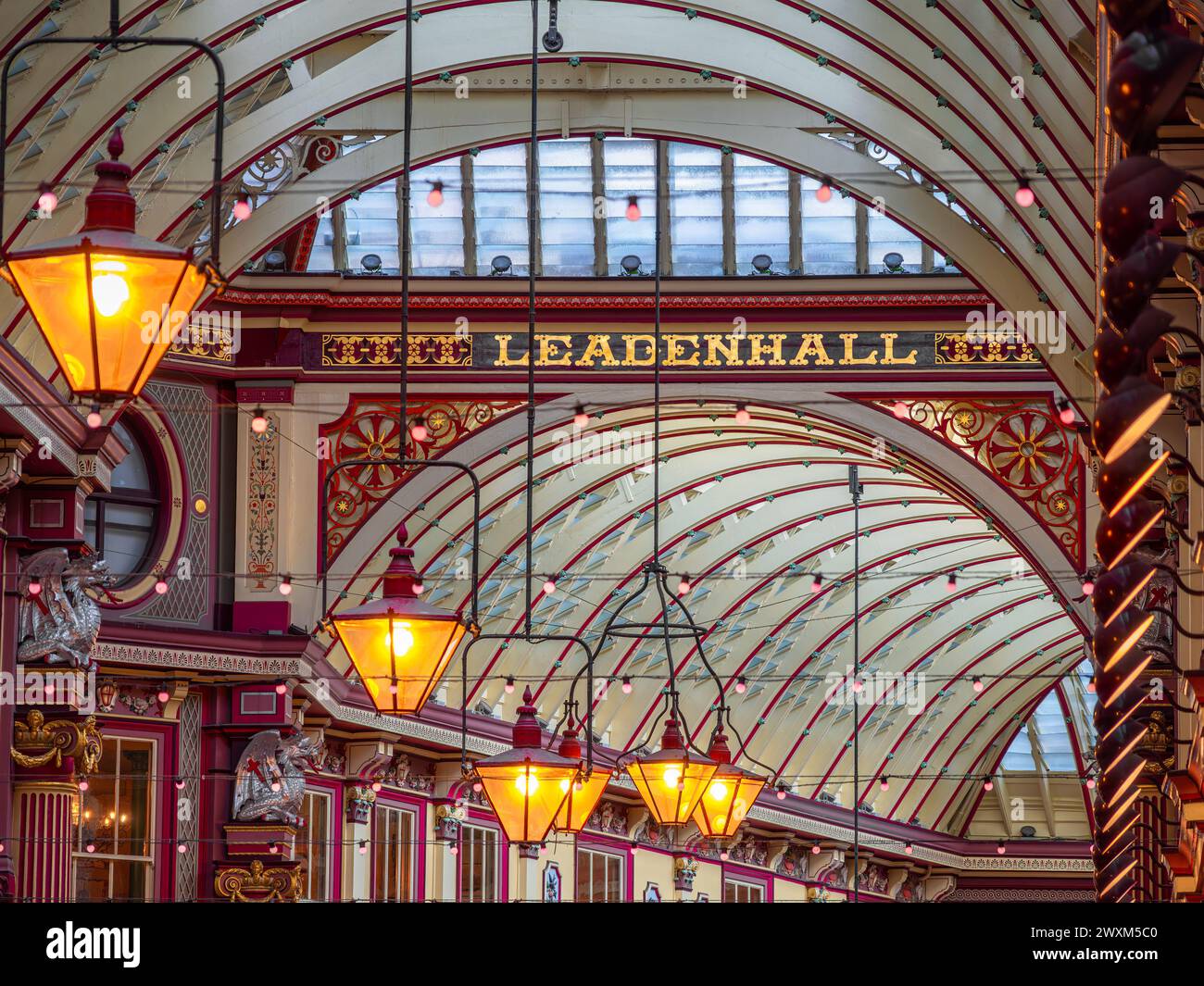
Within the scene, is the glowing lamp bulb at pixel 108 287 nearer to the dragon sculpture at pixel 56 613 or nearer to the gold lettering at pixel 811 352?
the dragon sculpture at pixel 56 613

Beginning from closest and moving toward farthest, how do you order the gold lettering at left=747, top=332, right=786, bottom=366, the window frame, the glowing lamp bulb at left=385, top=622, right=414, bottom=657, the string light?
the glowing lamp bulb at left=385, top=622, right=414, bottom=657, the string light, the window frame, the gold lettering at left=747, top=332, right=786, bottom=366

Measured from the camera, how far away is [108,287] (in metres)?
7.45

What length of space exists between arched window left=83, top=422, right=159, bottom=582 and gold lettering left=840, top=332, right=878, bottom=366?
6537 millimetres

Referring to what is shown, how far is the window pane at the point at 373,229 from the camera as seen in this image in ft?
75.4

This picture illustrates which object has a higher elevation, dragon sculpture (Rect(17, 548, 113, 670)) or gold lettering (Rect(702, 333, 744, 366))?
gold lettering (Rect(702, 333, 744, 366))

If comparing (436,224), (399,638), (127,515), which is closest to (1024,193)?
(399,638)

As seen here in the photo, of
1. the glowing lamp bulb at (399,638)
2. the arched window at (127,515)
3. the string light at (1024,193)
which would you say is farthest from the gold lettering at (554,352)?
the glowing lamp bulb at (399,638)

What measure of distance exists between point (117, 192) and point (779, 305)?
50.1ft

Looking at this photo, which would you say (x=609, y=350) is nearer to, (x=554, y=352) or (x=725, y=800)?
(x=554, y=352)

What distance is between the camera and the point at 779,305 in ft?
74.4

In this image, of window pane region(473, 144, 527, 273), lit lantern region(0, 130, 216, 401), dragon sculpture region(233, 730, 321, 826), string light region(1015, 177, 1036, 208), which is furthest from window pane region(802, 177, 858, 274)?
lit lantern region(0, 130, 216, 401)

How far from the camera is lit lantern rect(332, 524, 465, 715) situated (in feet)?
37.2

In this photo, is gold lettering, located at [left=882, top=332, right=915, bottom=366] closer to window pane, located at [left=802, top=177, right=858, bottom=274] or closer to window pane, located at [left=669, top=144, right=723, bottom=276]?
window pane, located at [left=802, top=177, right=858, bottom=274]
